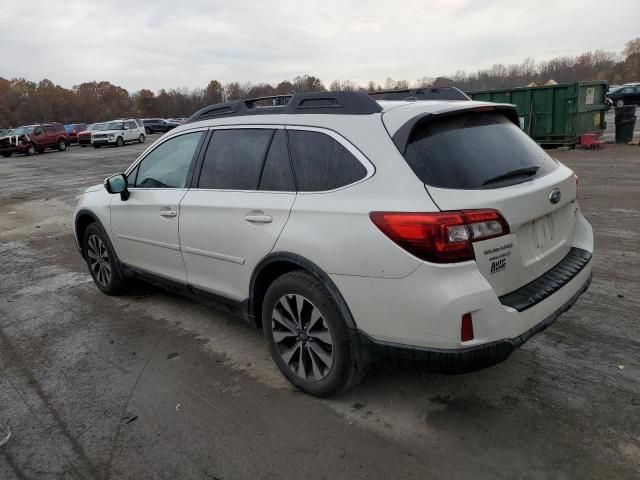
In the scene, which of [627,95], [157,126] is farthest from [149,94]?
[627,95]

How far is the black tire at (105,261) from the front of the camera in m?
4.98

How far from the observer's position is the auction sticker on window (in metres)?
2.53

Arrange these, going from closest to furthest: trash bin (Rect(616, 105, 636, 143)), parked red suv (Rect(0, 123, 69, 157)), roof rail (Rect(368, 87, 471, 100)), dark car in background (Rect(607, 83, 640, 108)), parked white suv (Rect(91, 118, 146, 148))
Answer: roof rail (Rect(368, 87, 471, 100))
trash bin (Rect(616, 105, 636, 143))
parked red suv (Rect(0, 123, 69, 157))
parked white suv (Rect(91, 118, 146, 148))
dark car in background (Rect(607, 83, 640, 108))

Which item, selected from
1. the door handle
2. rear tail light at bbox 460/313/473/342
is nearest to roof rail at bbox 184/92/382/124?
the door handle

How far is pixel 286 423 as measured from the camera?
2.97 metres

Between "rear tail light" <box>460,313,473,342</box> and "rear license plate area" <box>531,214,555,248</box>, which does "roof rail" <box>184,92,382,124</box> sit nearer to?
"rear license plate area" <box>531,214,555,248</box>

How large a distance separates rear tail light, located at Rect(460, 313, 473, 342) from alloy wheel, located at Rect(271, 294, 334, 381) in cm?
78

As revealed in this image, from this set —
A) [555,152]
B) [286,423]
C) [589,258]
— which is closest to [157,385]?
[286,423]

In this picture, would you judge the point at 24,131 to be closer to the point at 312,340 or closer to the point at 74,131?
the point at 74,131

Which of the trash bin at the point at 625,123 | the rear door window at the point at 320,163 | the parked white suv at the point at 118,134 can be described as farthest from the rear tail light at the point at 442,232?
the parked white suv at the point at 118,134

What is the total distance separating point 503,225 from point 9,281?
591 cm

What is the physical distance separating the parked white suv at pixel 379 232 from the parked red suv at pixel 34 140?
1302 inches

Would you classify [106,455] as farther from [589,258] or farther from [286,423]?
[589,258]

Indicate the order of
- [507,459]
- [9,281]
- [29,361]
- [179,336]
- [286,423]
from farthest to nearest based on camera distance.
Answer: [9,281] → [179,336] → [29,361] → [286,423] → [507,459]
